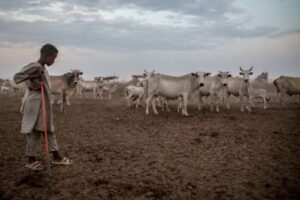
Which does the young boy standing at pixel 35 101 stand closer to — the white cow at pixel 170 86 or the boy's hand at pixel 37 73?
the boy's hand at pixel 37 73

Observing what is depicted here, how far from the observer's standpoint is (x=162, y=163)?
22.8 ft

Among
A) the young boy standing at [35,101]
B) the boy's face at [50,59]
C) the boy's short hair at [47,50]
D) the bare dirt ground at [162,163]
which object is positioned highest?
the boy's short hair at [47,50]

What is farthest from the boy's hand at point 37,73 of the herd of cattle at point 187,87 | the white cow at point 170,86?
the white cow at point 170,86

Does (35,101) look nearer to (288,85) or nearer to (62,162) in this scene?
(62,162)

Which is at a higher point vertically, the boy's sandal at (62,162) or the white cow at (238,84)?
the white cow at (238,84)

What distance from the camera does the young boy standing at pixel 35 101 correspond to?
5840 mm

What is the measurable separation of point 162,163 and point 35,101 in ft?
9.14

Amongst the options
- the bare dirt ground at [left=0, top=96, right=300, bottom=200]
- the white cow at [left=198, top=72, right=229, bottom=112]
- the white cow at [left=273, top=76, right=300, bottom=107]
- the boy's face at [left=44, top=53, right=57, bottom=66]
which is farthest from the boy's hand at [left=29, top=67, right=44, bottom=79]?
the white cow at [left=273, top=76, right=300, bottom=107]

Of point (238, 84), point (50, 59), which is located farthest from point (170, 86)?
point (50, 59)

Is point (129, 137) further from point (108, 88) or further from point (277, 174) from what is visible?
point (108, 88)

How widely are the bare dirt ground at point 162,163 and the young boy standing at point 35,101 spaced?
0.53 meters

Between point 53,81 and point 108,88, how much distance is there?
12409 millimetres

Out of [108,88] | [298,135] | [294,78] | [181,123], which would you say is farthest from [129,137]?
[108,88]

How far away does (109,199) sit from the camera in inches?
204
